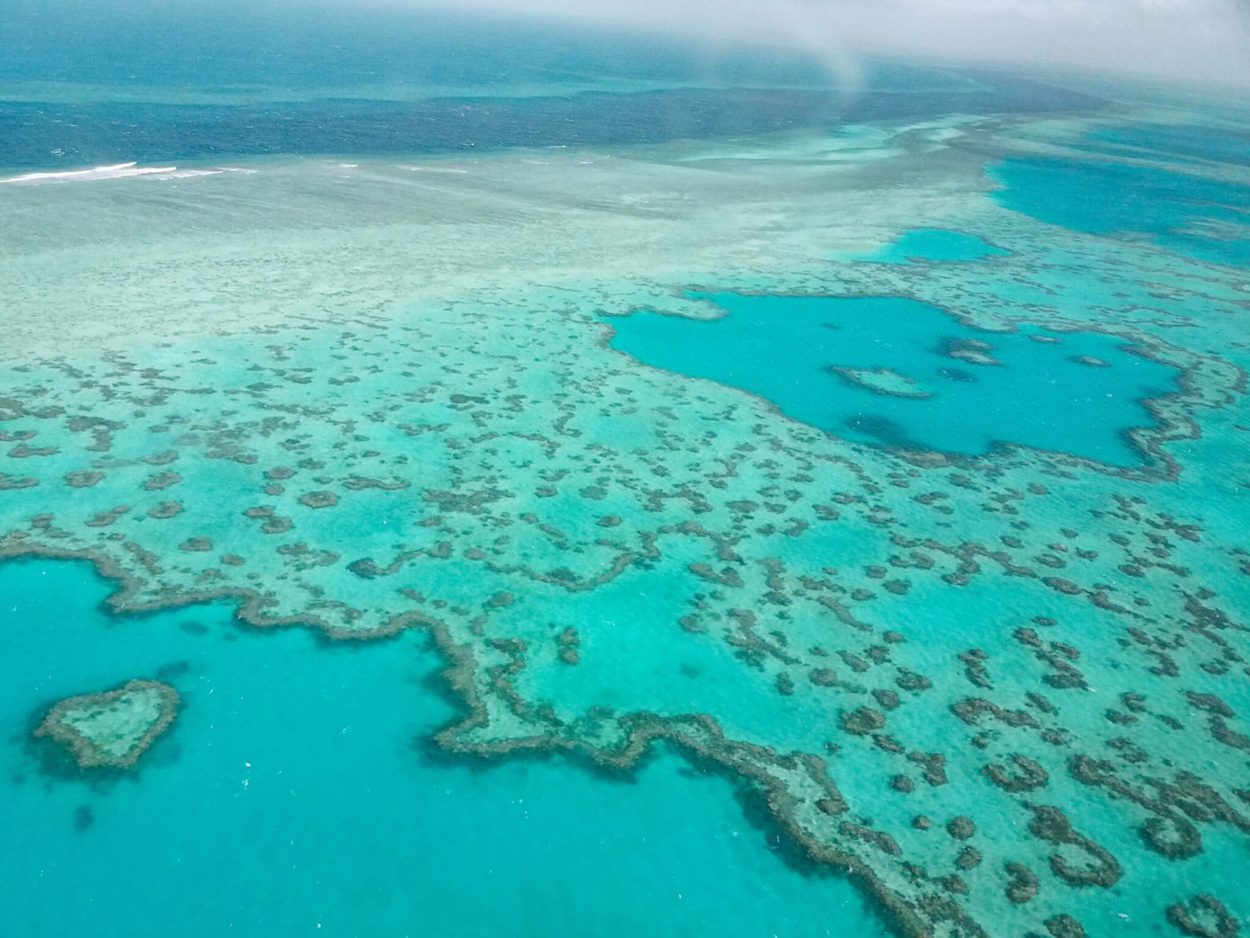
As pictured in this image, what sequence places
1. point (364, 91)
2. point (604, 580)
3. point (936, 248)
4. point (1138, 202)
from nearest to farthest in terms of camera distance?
point (604, 580) → point (936, 248) → point (1138, 202) → point (364, 91)

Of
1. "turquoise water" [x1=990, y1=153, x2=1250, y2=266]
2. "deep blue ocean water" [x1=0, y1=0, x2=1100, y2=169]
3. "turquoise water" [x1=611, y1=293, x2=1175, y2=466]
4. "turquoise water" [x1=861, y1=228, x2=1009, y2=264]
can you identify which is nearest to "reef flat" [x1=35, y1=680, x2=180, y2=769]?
"turquoise water" [x1=611, y1=293, x2=1175, y2=466]

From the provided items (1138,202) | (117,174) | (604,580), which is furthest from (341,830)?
(1138,202)

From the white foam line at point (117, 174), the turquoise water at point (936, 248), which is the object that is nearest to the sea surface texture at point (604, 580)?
the turquoise water at point (936, 248)

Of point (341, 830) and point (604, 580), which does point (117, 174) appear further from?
point (341, 830)

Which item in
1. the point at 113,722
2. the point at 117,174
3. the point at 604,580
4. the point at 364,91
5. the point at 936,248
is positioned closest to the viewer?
the point at 113,722

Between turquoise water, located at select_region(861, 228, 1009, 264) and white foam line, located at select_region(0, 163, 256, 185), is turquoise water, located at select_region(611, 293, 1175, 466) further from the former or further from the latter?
white foam line, located at select_region(0, 163, 256, 185)

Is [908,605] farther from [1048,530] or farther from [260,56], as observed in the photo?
[260,56]
